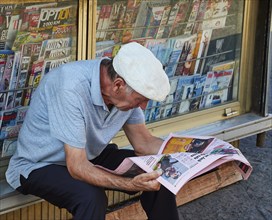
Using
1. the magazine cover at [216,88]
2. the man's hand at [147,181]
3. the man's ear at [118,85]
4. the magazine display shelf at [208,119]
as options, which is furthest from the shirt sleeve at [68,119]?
the magazine cover at [216,88]

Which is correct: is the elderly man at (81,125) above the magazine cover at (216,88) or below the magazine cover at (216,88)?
above

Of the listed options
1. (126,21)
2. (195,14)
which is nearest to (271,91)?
(195,14)

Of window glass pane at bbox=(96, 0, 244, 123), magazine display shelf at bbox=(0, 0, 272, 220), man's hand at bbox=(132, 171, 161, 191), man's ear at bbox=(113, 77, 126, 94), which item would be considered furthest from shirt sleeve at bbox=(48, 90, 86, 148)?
window glass pane at bbox=(96, 0, 244, 123)

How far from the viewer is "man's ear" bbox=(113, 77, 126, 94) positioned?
9.93 ft

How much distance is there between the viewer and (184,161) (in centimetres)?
313

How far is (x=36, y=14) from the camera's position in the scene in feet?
11.7

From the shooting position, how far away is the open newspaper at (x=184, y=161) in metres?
3.01

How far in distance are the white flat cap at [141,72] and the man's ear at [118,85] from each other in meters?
0.04

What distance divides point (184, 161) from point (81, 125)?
47 cm

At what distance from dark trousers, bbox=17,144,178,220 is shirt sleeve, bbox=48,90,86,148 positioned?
190mm

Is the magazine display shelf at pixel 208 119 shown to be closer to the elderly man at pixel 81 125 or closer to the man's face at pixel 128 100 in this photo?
the elderly man at pixel 81 125

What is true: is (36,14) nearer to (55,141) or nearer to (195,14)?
(55,141)

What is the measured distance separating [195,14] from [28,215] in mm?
1662

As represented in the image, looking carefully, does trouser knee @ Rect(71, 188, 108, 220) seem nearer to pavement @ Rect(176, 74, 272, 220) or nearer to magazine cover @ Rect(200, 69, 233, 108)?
pavement @ Rect(176, 74, 272, 220)
